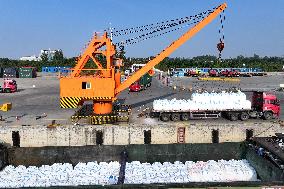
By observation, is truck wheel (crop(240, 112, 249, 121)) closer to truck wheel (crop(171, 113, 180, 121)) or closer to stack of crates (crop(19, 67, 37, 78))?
truck wheel (crop(171, 113, 180, 121))

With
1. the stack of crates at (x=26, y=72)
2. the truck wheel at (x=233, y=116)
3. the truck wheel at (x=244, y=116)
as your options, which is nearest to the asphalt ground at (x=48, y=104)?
the truck wheel at (x=233, y=116)

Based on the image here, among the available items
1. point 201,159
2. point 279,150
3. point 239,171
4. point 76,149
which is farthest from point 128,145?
point 279,150

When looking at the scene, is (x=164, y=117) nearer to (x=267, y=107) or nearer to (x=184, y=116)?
(x=184, y=116)

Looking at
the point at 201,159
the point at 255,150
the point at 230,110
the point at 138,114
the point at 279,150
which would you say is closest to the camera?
the point at 279,150

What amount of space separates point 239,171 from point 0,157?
50.5 ft

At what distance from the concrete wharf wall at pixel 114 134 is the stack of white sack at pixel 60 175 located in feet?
5.42

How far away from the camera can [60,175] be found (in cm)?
2184

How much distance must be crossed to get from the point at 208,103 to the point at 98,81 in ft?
29.1

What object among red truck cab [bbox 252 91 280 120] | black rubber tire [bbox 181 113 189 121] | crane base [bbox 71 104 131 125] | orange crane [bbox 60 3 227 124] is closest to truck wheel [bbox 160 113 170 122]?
black rubber tire [bbox 181 113 189 121]

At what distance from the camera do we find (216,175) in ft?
70.4

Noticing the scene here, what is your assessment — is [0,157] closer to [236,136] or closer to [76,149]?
[76,149]

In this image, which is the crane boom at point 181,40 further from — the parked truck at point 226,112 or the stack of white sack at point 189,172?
the stack of white sack at point 189,172

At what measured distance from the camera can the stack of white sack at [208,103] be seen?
2800 cm

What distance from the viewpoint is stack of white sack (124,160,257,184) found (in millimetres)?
21031
